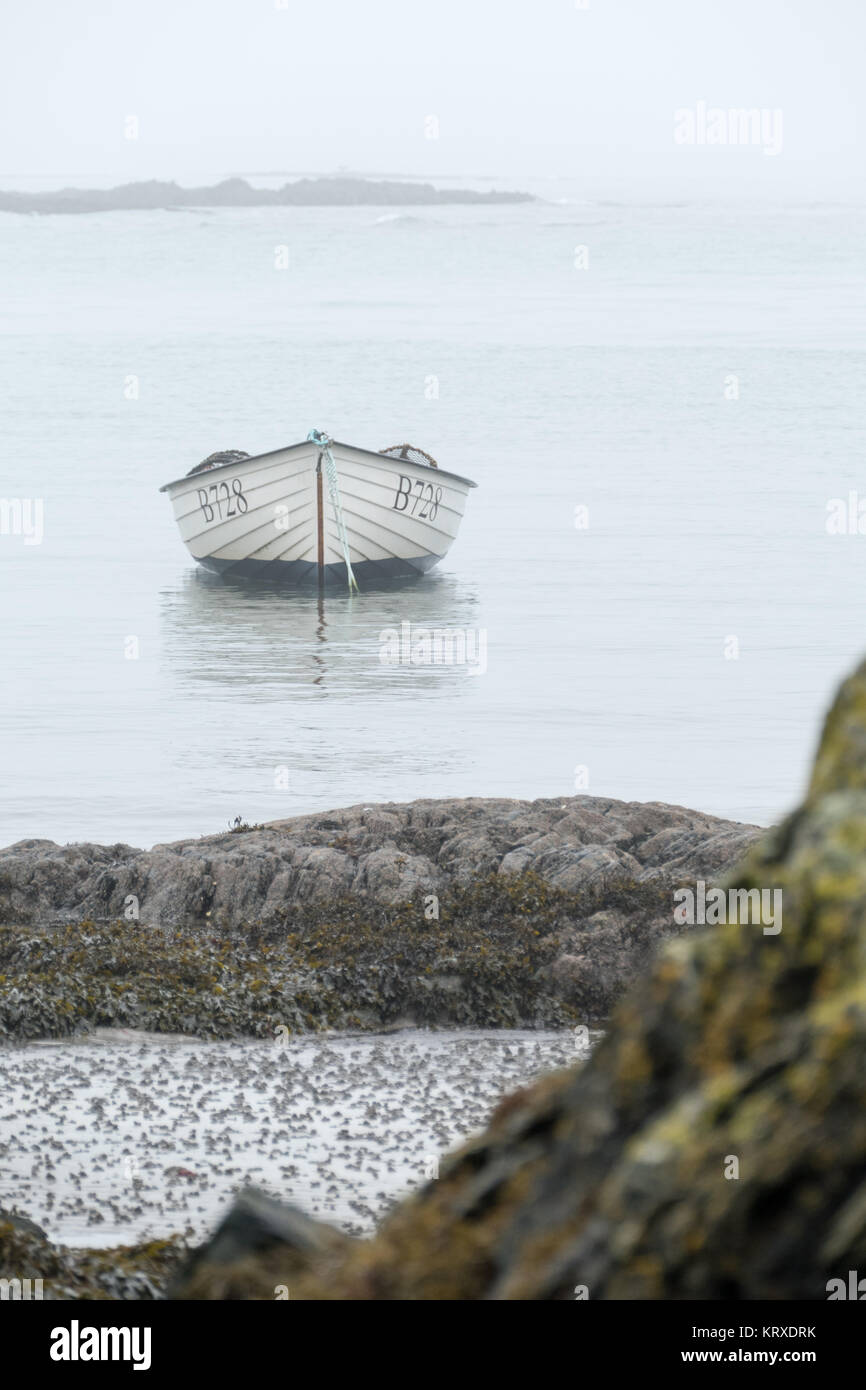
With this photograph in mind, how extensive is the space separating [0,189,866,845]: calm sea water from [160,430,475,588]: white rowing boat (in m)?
0.82

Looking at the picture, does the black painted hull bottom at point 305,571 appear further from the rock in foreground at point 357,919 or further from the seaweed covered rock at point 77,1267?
the seaweed covered rock at point 77,1267

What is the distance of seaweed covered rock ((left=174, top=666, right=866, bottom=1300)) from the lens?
235 centimetres

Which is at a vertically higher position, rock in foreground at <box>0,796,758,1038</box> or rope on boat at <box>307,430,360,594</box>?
rope on boat at <box>307,430,360,594</box>

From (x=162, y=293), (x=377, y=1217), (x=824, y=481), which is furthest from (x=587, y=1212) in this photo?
(x=162, y=293)

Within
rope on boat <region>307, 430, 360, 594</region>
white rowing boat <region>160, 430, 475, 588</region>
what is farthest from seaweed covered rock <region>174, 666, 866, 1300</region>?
white rowing boat <region>160, 430, 475, 588</region>

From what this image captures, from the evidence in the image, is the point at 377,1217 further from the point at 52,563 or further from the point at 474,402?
the point at 474,402

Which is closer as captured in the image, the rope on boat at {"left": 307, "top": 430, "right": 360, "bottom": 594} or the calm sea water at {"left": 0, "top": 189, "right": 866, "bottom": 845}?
the calm sea water at {"left": 0, "top": 189, "right": 866, "bottom": 845}

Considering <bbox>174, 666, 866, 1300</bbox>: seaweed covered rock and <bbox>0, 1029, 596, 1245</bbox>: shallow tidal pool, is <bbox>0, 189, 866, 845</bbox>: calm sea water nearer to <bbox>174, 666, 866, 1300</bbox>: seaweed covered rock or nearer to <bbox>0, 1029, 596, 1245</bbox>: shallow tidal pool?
<bbox>0, 1029, 596, 1245</bbox>: shallow tidal pool

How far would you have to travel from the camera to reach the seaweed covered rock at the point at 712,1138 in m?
2.35

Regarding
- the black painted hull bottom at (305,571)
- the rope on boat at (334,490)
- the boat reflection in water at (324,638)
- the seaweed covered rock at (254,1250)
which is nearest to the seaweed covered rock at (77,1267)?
the seaweed covered rock at (254,1250)

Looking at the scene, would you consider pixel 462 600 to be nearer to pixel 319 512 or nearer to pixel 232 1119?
pixel 319 512

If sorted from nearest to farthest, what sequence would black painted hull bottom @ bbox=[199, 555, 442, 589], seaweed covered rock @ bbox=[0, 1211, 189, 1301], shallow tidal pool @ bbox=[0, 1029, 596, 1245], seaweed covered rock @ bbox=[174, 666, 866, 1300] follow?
seaweed covered rock @ bbox=[174, 666, 866, 1300] → seaweed covered rock @ bbox=[0, 1211, 189, 1301] → shallow tidal pool @ bbox=[0, 1029, 596, 1245] → black painted hull bottom @ bbox=[199, 555, 442, 589]

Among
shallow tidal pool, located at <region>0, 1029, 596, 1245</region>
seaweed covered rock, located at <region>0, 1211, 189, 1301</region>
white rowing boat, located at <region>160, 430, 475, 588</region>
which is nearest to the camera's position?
seaweed covered rock, located at <region>0, 1211, 189, 1301</region>

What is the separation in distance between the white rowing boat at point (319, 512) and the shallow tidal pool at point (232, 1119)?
24.2 metres
